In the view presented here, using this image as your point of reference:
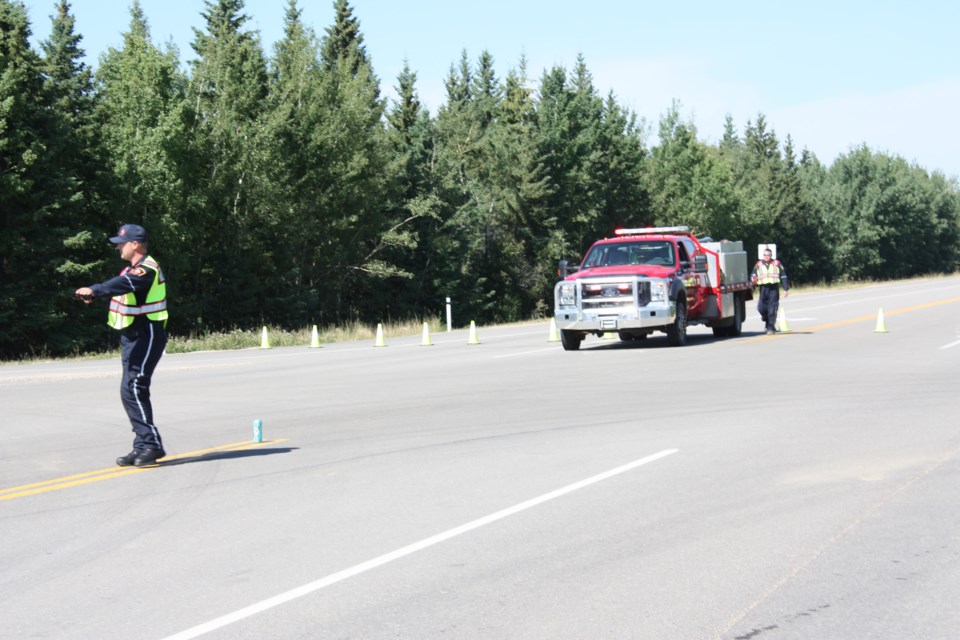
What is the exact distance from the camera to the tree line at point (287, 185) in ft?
127

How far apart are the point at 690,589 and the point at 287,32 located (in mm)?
61997

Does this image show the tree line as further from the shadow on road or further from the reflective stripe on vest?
the shadow on road

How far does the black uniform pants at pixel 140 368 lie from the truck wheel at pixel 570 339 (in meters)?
15.3

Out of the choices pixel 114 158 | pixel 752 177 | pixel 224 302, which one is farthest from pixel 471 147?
pixel 752 177

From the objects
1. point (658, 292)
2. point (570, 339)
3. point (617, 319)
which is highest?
point (658, 292)

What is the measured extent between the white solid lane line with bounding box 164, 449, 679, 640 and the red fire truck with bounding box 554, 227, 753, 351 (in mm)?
14175

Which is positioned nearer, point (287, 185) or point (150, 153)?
point (150, 153)

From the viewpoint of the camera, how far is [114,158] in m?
43.3

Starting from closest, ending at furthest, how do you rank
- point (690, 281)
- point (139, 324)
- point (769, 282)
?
point (139, 324) → point (690, 281) → point (769, 282)

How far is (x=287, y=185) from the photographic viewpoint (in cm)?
5247

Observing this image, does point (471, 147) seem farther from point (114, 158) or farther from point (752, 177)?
point (752, 177)

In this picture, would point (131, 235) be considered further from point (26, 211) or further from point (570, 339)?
point (26, 211)

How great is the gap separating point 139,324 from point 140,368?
0.38 metres

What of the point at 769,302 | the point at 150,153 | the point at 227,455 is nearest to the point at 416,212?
the point at 150,153
